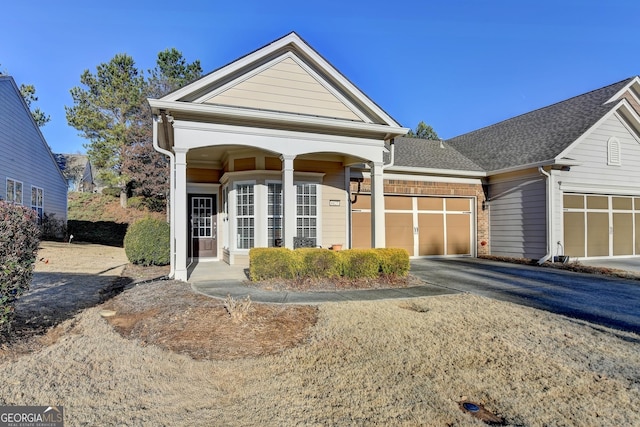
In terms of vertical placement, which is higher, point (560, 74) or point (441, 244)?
point (560, 74)

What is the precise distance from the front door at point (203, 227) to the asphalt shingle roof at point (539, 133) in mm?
10839

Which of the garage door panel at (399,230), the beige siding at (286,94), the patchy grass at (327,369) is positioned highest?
the beige siding at (286,94)

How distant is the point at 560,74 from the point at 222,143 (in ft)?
53.0

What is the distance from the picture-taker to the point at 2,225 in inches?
156

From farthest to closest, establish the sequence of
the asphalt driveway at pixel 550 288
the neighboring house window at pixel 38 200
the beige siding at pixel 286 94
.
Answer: the neighboring house window at pixel 38 200
the beige siding at pixel 286 94
the asphalt driveway at pixel 550 288

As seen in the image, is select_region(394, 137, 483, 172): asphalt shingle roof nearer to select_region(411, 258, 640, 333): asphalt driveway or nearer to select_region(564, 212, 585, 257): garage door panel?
select_region(564, 212, 585, 257): garage door panel

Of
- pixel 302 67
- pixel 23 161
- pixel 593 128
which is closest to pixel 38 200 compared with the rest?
pixel 23 161

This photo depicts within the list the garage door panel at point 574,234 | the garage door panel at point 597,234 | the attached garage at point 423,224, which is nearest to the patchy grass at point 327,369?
the attached garage at point 423,224

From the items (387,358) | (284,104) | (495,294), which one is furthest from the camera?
(284,104)

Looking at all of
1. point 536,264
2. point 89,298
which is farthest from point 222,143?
point 536,264

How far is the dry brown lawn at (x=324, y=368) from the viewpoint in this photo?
288 centimetres

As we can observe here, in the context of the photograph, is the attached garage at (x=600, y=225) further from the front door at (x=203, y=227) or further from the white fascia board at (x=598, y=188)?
the front door at (x=203, y=227)

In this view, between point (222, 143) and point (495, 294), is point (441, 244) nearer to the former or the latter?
point (495, 294)

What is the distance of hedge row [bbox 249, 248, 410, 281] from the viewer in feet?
25.8
